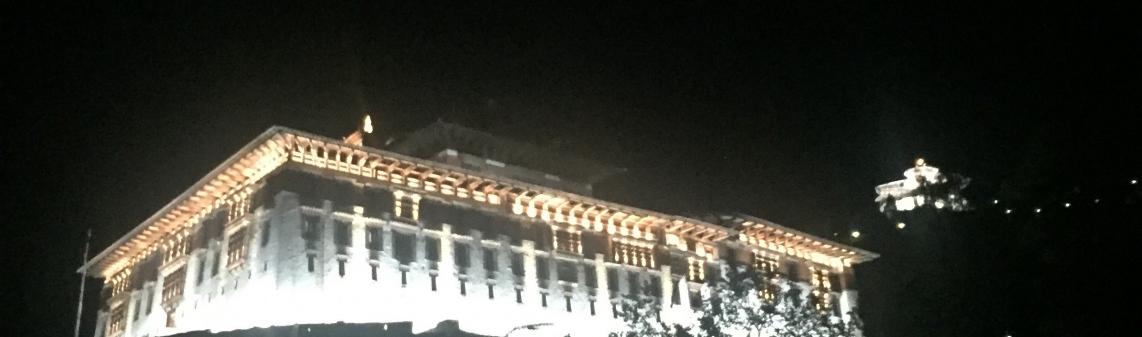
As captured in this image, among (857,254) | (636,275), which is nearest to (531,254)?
(636,275)

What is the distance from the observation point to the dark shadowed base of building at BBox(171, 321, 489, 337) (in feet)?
131

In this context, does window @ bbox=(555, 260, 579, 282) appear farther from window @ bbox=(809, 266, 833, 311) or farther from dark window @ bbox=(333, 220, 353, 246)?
window @ bbox=(809, 266, 833, 311)

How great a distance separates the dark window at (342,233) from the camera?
45281 millimetres

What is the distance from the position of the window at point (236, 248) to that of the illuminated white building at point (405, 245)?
0.09 metres

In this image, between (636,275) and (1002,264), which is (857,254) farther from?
(1002,264)

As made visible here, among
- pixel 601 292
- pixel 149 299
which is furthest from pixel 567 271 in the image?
pixel 149 299

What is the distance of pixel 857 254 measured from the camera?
6656cm

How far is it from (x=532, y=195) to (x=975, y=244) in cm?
2697

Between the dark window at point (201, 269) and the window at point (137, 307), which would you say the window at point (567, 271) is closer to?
the dark window at point (201, 269)

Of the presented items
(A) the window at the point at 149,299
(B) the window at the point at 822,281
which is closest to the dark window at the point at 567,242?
(B) the window at the point at 822,281

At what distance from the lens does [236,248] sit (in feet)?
153

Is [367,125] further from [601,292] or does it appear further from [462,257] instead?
[601,292]

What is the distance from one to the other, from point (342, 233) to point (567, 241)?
12797mm

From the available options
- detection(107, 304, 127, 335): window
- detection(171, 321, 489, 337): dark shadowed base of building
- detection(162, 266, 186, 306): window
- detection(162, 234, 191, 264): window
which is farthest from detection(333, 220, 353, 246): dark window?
detection(107, 304, 127, 335): window
